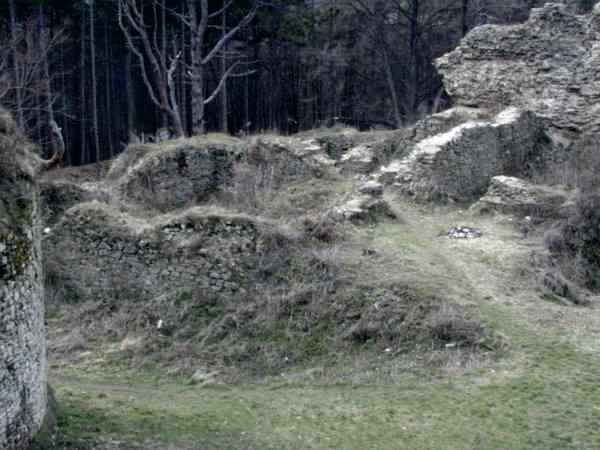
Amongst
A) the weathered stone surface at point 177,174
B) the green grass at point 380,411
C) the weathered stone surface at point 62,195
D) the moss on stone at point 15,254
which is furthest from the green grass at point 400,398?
the weathered stone surface at point 177,174

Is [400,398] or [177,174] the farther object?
[177,174]

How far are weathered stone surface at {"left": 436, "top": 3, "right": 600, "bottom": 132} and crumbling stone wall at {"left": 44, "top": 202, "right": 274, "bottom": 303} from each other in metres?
10.6

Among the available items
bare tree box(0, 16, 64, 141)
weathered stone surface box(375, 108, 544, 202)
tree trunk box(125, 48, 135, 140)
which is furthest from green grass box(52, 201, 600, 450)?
tree trunk box(125, 48, 135, 140)

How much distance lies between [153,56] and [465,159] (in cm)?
1358

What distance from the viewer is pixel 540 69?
789 inches

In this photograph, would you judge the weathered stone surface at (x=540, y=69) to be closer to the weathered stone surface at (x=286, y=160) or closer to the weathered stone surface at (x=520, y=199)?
the weathered stone surface at (x=520, y=199)

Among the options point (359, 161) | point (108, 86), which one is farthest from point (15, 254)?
point (108, 86)

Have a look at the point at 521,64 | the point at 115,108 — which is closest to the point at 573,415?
the point at 521,64

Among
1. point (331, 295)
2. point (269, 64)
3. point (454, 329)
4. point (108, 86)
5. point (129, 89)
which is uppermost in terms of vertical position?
point (269, 64)

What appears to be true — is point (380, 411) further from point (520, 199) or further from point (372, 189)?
point (520, 199)

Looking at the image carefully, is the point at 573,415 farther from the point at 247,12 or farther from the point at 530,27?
the point at 247,12

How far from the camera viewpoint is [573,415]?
27.6 ft

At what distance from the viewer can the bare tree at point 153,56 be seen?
25.8 meters

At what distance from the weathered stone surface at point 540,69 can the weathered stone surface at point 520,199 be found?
4.67 metres
